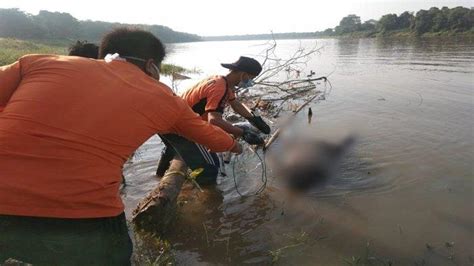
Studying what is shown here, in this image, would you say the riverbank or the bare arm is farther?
the riverbank

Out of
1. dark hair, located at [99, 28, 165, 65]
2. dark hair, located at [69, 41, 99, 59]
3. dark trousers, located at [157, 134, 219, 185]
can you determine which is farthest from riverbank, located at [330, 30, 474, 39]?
dark hair, located at [99, 28, 165, 65]

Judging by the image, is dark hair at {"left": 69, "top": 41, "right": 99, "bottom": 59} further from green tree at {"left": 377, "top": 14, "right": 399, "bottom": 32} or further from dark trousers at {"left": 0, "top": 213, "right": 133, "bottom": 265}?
green tree at {"left": 377, "top": 14, "right": 399, "bottom": 32}

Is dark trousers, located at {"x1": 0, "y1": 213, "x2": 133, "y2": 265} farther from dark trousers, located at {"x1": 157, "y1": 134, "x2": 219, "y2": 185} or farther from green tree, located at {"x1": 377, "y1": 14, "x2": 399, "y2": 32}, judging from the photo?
green tree, located at {"x1": 377, "y1": 14, "x2": 399, "y2": 32}

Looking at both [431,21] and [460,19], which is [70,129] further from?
[431,21]

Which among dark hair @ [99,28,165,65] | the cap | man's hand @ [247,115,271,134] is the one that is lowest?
man's hand @ [247,115,271,134]

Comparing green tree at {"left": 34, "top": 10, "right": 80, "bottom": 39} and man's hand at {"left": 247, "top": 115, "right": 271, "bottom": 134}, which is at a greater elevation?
green tree at {"left": 34, "top": 10, "right": 80, "bottom": 39}

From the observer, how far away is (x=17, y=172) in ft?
5.77

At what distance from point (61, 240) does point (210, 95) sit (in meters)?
3.03

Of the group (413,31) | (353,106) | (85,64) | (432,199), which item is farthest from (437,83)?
(413,31)

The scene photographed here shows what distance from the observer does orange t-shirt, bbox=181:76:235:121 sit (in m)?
4.69

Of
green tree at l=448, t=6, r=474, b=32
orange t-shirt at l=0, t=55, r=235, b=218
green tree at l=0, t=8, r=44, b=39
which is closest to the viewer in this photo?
orange t-shirt at l=0, t=55, r=235, b=218

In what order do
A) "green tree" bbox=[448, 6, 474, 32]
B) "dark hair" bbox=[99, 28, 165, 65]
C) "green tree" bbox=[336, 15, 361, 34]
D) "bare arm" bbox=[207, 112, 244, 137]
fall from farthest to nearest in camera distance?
"green tree" bbox=[336, 15, 361, 34], "green tree" bbox=[448, 6, 474, 32], "bare arm" bbox=[207, 112, 244, 137], "dark hair" bbox=[99, 28, 165, 65]

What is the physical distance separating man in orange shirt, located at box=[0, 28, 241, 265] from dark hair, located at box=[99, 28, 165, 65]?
100 millimetres

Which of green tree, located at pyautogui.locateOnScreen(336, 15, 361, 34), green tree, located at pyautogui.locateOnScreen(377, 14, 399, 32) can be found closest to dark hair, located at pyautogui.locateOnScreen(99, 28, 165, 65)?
green tree, located at pyautogui.locateOnScreen(377, 14, 399, 32)
